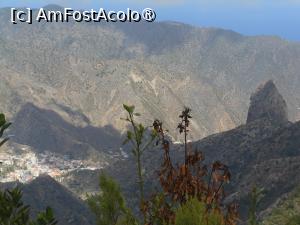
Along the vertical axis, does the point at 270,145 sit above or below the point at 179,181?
above

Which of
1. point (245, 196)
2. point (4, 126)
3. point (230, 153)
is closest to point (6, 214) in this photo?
point (4, 126)

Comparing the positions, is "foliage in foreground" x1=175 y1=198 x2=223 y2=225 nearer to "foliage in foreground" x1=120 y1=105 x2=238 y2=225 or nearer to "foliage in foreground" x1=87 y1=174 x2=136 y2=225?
"foliage in foreground" x1=120 y1=105 x2=238 y2=225

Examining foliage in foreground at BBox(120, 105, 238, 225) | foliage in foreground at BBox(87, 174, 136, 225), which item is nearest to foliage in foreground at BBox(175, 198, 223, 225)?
foliage in foreground at BBox(120, 105, 238, 225)

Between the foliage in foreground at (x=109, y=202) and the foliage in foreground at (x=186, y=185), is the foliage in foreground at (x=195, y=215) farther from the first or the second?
the foliage in foreground at (x=109, y=202)

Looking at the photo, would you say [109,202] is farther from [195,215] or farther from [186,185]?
[195,215]

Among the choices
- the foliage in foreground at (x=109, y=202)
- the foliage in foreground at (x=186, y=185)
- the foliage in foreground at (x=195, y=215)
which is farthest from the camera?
the foliage in foreground at (x=109, y=202)

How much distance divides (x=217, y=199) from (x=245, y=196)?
404 feet

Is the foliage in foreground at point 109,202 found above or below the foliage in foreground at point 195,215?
above

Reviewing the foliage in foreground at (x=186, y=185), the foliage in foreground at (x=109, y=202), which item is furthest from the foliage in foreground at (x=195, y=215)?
the foliage in foreground at (x=109, y=202)

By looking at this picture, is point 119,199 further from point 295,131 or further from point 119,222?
point 295,131

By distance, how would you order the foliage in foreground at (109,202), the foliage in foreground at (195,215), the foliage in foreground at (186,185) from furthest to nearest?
the foliage in foreground at (109,202) → the foliage in foreground at (186,185) → the foliage in foreground at (195,215)

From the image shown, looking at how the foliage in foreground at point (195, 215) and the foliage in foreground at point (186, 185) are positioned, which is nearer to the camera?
the foliage in foreground at point (195, 215)

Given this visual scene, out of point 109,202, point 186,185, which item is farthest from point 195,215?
point 109,202

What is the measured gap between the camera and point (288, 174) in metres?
133
